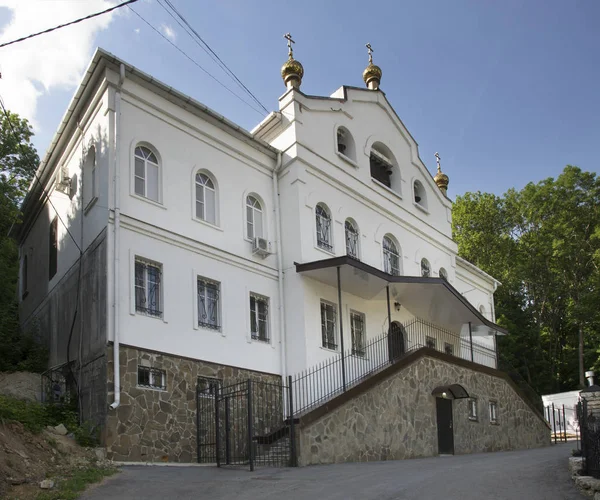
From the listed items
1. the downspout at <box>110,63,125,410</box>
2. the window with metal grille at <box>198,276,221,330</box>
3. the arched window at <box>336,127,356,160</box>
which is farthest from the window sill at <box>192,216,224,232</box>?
the arched window at <box>336,127,356,160</box>

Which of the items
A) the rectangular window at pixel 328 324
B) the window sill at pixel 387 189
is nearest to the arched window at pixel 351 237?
the window sill at pixel 387 189

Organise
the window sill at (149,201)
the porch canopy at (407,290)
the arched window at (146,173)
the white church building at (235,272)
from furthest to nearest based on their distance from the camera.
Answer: the porch canopy at (407,290) < the arched window at (146,173) < the window sill at (149,201) < the white church building at (235,272)

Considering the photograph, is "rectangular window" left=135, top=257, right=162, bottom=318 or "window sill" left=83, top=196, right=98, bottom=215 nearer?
"rectangular window" left=135, top=257, right=162, bottom=318

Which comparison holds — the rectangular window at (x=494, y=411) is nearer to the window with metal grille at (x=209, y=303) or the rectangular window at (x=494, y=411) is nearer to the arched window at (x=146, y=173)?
the window with metal grille at (x=209, y=303)

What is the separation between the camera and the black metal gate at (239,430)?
14.6m

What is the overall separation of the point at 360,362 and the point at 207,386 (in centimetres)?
563

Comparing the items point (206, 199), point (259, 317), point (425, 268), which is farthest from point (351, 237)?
point (206, 199)

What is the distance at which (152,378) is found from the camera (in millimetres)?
15094

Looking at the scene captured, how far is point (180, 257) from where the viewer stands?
16672 mm

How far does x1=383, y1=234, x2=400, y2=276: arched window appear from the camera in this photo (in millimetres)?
23359

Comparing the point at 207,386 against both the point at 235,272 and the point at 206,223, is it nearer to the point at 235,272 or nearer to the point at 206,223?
the point at 235,272

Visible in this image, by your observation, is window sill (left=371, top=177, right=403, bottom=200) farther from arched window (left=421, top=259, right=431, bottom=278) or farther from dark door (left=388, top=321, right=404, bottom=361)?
dark door (left=388, top=321, right=404, bottom=361)

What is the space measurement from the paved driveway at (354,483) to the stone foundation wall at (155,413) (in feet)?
2.78

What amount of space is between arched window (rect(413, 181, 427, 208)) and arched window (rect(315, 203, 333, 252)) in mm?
6700
